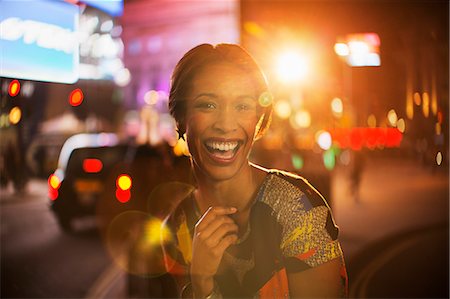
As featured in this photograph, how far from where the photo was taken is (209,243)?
1.91 meters

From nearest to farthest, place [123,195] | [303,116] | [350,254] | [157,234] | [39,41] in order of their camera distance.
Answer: [39,41]
[157,234]
[350,254]
[303,116]
[123,195]

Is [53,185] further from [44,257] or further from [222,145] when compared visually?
[222,145]

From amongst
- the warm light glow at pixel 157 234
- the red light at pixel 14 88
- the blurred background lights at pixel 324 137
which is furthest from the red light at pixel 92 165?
the red light at pixel 14 88

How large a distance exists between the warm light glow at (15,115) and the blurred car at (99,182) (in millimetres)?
4354

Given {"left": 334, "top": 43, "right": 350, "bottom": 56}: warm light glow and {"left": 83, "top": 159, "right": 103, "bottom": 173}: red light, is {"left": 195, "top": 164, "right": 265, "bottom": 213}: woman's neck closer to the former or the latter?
{"left": 334, "top": 43, "right": 350, "bottom": 56}: warm light glow

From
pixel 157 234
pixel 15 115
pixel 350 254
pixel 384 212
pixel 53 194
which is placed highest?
pixel 15 115

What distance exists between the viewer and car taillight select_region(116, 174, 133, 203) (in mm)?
8484

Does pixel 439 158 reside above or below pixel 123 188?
above

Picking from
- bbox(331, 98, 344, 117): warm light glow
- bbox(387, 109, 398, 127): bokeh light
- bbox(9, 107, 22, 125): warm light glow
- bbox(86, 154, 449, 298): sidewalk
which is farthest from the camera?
bbox(86, 154, 449, 298): sidewalk

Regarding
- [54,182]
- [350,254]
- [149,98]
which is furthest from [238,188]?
[149,98]

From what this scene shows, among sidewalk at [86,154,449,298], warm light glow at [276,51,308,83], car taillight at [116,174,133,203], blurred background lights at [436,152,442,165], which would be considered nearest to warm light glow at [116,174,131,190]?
car taillight at [116,174,133,203]

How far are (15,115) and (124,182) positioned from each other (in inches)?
187

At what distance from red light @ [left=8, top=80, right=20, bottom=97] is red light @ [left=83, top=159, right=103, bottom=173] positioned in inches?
222

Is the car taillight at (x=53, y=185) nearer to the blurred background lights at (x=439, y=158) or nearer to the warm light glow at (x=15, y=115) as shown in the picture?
the warm light glow at (x=15, y=115)
